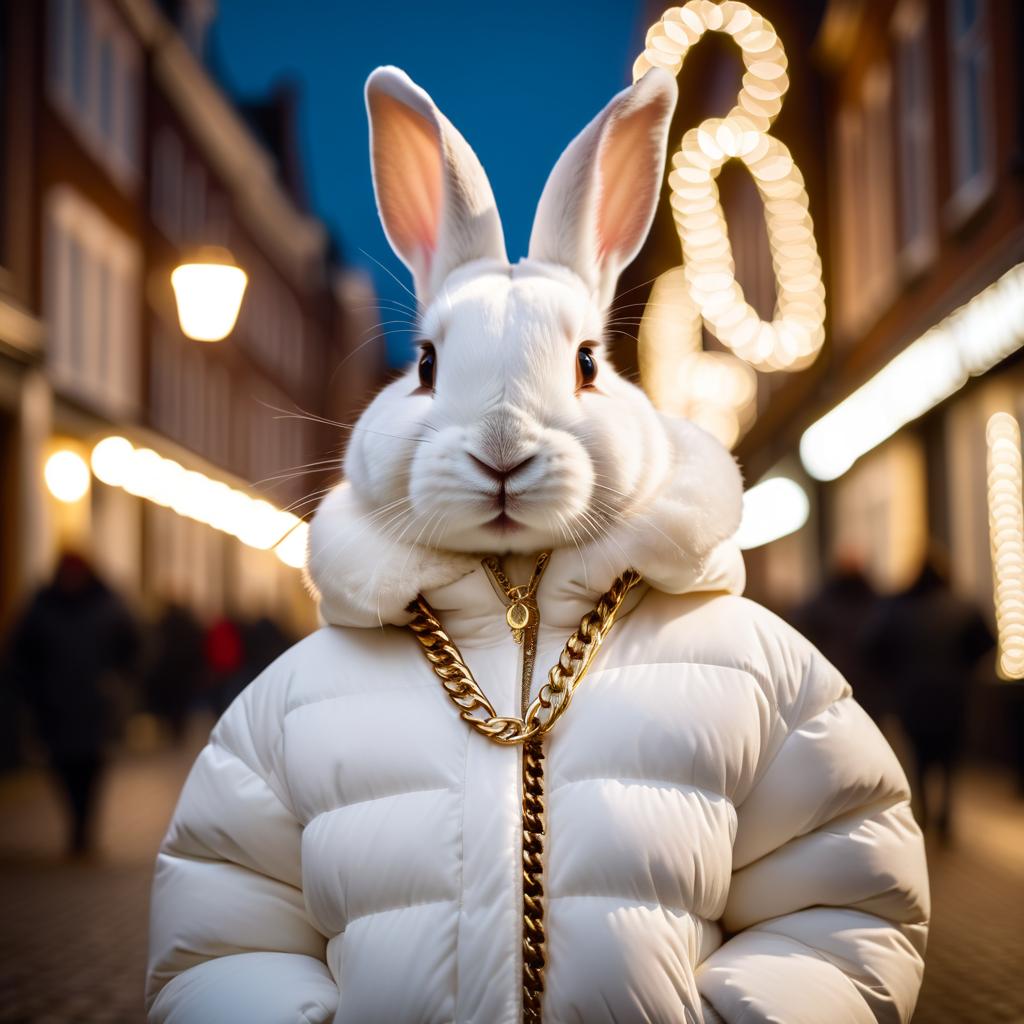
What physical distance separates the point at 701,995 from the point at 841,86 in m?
19.1

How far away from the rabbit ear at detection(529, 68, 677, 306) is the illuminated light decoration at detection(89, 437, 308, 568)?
1373 cm

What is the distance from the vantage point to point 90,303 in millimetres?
19453

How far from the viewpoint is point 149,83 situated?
22656 millimetres

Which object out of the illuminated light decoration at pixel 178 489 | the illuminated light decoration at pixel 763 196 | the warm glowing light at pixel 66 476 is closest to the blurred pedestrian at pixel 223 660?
the illuminated light decoration at pixel 178 489

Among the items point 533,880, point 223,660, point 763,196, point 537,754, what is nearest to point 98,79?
point 223,660

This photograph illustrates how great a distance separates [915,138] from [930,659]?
831cm

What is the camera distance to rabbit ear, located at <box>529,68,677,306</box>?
2.10 m

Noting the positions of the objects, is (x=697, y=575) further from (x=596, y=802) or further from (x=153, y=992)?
(x=153, y=992)

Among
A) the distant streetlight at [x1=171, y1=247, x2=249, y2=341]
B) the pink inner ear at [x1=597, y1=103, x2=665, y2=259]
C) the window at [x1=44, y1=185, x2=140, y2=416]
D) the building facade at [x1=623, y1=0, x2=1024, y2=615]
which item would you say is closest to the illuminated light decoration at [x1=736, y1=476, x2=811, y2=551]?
the building facade at [x1=623, y1=0, x2=1024, y2=615]

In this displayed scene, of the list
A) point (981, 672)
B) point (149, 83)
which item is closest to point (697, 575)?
point (981, 672)

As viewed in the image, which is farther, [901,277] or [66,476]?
[66,476]

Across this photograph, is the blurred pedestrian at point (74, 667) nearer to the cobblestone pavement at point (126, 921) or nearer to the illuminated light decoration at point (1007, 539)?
the cobblestone pavement at point (126, 921)

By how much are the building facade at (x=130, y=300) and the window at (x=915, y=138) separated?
5716mm

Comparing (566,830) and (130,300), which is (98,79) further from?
(566,830)
